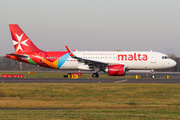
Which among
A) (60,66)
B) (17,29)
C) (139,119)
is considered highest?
(17,29)

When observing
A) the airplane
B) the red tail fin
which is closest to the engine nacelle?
the airplane

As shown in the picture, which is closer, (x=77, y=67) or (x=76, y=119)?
(x=76, y=119)

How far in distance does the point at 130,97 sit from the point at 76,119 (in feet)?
33.5

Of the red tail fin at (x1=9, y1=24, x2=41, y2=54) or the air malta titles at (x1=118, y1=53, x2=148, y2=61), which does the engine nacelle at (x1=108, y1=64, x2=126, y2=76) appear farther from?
the red tail fin at (x1=9, y1=24, x2=41, y2=54)

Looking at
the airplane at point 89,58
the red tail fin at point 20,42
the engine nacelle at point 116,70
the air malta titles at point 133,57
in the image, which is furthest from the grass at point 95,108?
the red tail fin at point 20,42

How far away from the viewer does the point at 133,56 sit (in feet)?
150

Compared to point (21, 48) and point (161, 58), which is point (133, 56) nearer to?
point (161, 58)

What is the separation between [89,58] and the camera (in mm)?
46688

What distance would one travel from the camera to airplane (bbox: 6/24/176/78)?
45.7m

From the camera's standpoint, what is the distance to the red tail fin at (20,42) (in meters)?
48.2

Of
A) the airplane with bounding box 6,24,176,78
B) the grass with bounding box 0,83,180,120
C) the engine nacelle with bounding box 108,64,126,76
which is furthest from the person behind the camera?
the airplane with bounding box 6,24,176,78

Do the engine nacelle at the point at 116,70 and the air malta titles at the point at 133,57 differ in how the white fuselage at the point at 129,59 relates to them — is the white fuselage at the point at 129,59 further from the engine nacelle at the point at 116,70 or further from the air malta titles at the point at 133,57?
the engine nacelle at the point at 116,70

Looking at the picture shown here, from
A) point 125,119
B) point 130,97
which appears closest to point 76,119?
point 125,119

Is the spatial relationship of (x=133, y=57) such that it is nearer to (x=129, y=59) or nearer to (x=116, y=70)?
(x=129, y=59)
